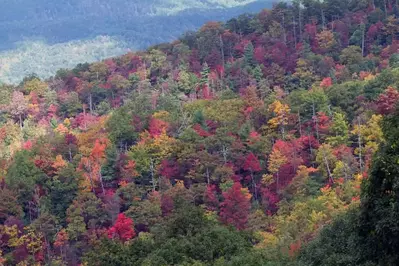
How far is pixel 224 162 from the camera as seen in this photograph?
41656 mm

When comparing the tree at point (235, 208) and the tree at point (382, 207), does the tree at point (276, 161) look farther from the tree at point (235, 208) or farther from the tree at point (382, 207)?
the tree at point (382, 207)

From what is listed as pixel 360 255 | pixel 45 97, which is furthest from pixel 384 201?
pixel 45 97

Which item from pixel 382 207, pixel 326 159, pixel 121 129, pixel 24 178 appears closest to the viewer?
pixel 382 207

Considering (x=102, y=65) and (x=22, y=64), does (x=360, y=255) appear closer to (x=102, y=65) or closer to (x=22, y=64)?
(x=102, y=65)

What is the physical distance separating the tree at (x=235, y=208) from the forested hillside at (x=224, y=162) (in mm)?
82

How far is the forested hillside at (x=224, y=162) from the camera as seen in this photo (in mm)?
22781

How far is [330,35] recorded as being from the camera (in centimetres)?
6506

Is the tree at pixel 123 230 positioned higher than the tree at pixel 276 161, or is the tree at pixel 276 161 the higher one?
the tree at pixel 276 161

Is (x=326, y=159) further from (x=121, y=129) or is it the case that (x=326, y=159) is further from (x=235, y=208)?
(x=121, y=129)

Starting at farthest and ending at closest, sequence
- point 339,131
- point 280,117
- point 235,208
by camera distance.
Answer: point 280,117 → point 339,131 → point 235,208

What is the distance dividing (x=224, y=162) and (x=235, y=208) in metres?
5.93

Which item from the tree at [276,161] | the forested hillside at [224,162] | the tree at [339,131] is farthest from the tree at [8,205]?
the tree at [339,131]

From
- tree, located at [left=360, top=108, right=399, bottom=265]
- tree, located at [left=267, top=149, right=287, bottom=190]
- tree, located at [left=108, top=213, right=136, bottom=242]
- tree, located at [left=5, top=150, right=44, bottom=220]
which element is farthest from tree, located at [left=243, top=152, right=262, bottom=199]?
tree, located at [left=360, top=108, right=399, bottom=265]

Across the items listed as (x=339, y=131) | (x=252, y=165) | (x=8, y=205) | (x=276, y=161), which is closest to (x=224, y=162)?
(x=252, y=165)
